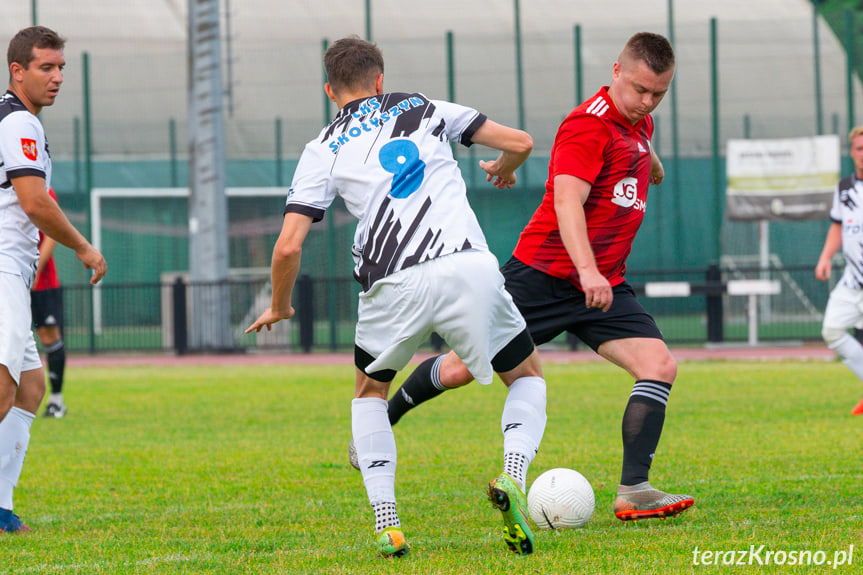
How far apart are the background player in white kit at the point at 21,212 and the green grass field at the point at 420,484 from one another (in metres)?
A: 0.55

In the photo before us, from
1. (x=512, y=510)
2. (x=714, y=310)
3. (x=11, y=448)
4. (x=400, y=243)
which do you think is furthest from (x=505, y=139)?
(x=714, y=310)

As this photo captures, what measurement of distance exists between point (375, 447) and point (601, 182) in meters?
1.67

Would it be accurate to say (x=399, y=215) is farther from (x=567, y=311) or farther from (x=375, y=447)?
(x=567, y=311)

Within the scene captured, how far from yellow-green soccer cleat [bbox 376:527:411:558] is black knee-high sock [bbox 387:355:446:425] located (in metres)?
1.77

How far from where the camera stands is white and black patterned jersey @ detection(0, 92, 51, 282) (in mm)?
4863

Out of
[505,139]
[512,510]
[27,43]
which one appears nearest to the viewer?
[512,510]

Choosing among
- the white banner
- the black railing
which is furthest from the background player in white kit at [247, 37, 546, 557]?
the white banner

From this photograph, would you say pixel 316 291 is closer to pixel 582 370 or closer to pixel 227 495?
pixel 582 370

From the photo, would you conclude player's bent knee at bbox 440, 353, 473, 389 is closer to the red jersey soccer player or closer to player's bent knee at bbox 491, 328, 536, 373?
the red jersey soccer player

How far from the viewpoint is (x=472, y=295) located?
14.1ft

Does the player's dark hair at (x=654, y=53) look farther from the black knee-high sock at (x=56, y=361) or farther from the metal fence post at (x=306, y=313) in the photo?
the metal fence post at (x=306, y=313)

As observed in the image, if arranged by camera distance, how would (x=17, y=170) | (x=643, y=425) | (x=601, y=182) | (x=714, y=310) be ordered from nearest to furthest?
(x=17, y=170), (x=643, y=425), (x=601, y=182), (x=714, y=310)

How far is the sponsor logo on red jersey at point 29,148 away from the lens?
4875 mm

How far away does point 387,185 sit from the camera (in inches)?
173
